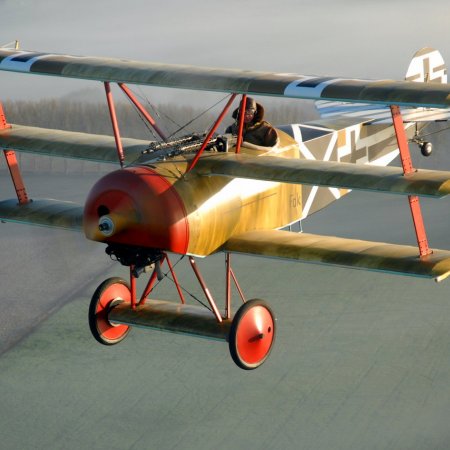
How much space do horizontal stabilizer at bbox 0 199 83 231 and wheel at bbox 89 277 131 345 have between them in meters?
1.13

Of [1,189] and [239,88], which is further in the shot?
[1,189]

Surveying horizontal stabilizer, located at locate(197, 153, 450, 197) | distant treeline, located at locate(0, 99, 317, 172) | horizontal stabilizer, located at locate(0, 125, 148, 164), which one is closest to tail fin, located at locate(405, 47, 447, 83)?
horizontal stabilizer, located at locate(0, 125, 148, 164)

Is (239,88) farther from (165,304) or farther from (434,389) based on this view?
(434,389)

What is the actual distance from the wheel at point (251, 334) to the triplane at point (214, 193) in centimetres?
1

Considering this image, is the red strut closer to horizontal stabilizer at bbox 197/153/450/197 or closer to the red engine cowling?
horizontal stabilizer at bbox 197/153/450/197

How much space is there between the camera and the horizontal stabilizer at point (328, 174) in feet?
50.6

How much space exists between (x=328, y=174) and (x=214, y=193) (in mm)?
1582

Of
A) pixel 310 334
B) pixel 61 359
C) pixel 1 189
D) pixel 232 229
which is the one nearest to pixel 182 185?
pixel 232 229

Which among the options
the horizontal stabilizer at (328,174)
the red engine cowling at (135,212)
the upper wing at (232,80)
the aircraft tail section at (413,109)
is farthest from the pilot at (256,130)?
the aircraft tail section at (413,109)

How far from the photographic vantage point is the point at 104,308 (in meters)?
17.4

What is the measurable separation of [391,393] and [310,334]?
14.8ft

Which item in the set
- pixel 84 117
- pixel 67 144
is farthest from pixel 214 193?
pixel 84 117

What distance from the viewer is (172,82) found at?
16.6 metres

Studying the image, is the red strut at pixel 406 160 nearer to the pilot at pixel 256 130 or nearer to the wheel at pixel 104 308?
the pilot at pixel 256 130
